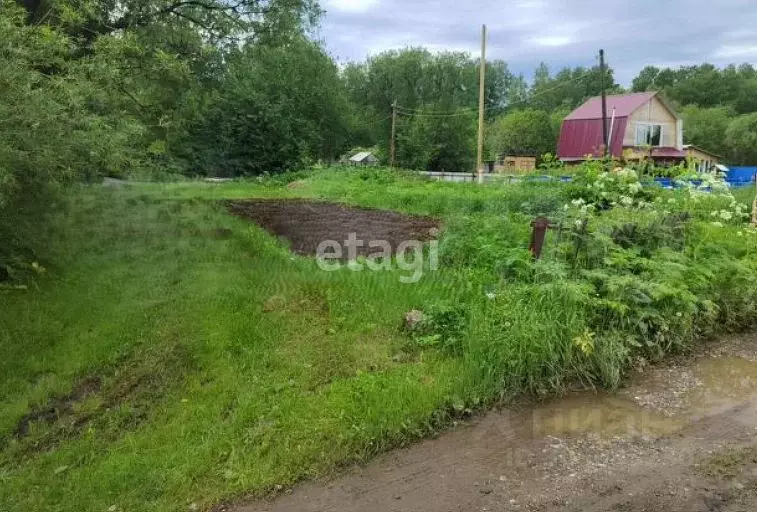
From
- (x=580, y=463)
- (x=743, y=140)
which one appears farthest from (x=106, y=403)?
(x=743, y=140)

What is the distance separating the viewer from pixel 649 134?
31.4m

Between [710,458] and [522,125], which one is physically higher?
[522,125]

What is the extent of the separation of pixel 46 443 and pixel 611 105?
3331cm

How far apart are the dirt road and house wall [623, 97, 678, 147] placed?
29320mm

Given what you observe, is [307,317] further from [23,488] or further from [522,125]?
[522,125]

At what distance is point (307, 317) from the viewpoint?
15.8 feet

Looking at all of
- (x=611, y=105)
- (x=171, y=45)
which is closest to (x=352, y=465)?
(x=171, y=45)

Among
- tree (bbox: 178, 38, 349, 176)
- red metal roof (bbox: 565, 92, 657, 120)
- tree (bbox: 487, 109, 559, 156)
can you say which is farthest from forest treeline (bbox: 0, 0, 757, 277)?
tree (bbox: 487, 109, 559, 156)

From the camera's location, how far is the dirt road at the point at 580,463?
8.74ft

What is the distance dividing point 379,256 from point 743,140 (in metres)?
37.6

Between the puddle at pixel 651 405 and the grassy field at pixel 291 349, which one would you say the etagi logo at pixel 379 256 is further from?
the puddle at pixel 651 405

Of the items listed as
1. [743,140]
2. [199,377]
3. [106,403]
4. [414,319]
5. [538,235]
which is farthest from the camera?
[743,140]

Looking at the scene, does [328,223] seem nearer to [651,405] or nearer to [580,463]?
[651,405]

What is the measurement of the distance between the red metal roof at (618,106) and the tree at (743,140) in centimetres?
918
